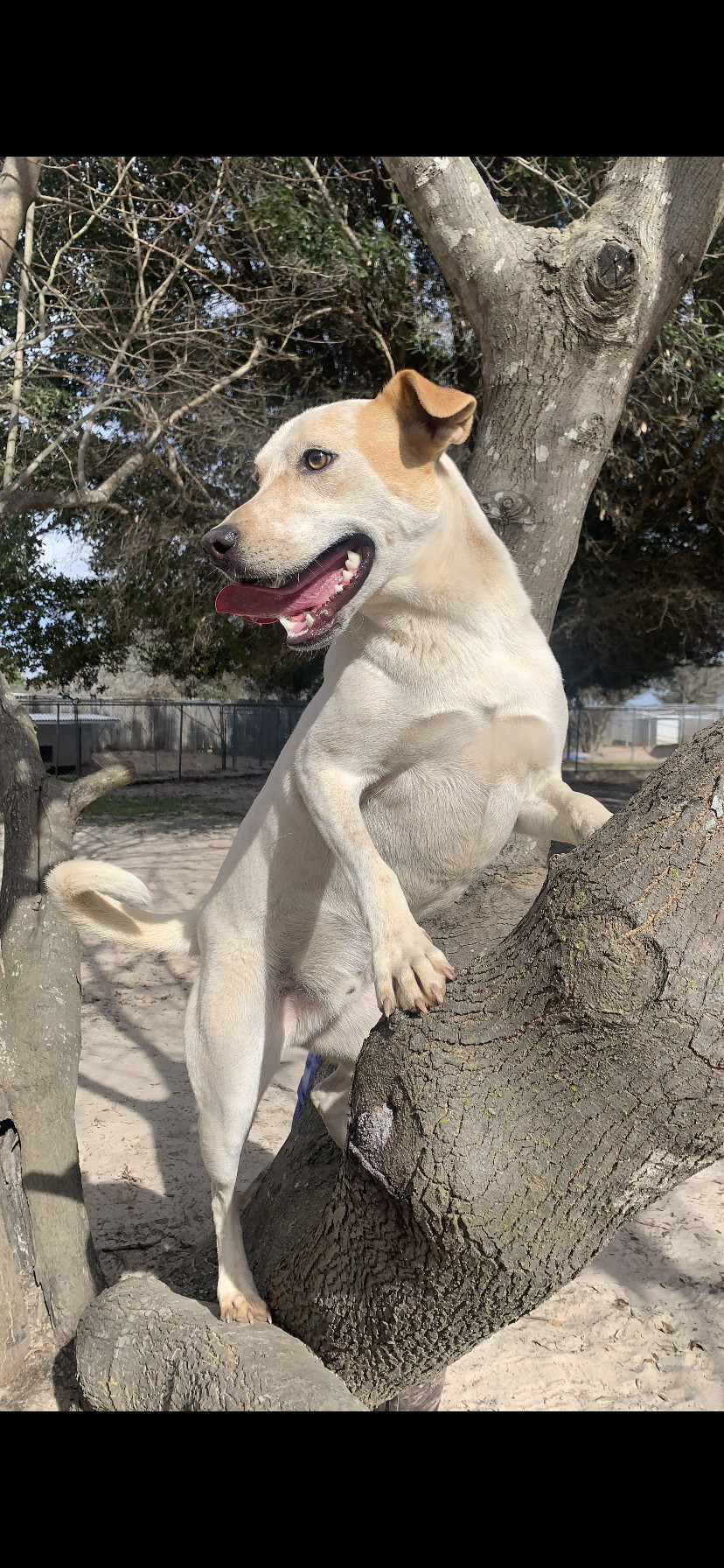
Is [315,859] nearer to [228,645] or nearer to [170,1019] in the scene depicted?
[170,1019]

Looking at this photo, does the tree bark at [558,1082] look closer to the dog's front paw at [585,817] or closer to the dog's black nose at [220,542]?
the dog's front paw at [585,817]

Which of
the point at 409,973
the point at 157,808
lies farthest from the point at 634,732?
the point at 409,973

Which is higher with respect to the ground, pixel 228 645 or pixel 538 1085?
pixel 228 645

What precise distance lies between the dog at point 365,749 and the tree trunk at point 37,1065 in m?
1.03

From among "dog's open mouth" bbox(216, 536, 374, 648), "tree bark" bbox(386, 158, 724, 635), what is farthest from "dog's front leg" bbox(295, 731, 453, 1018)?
"tree bark" bbox(386, 158, 724, 635)

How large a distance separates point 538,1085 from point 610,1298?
2.96 m

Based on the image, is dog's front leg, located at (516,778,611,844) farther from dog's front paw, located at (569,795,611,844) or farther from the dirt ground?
the dirt ground

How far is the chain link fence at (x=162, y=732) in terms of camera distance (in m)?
23.5

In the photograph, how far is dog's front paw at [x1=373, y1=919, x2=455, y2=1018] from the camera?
2.00 metres

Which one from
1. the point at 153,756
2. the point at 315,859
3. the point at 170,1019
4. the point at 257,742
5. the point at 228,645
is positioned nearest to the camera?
the point at 315,859

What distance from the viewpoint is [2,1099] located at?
350cm
